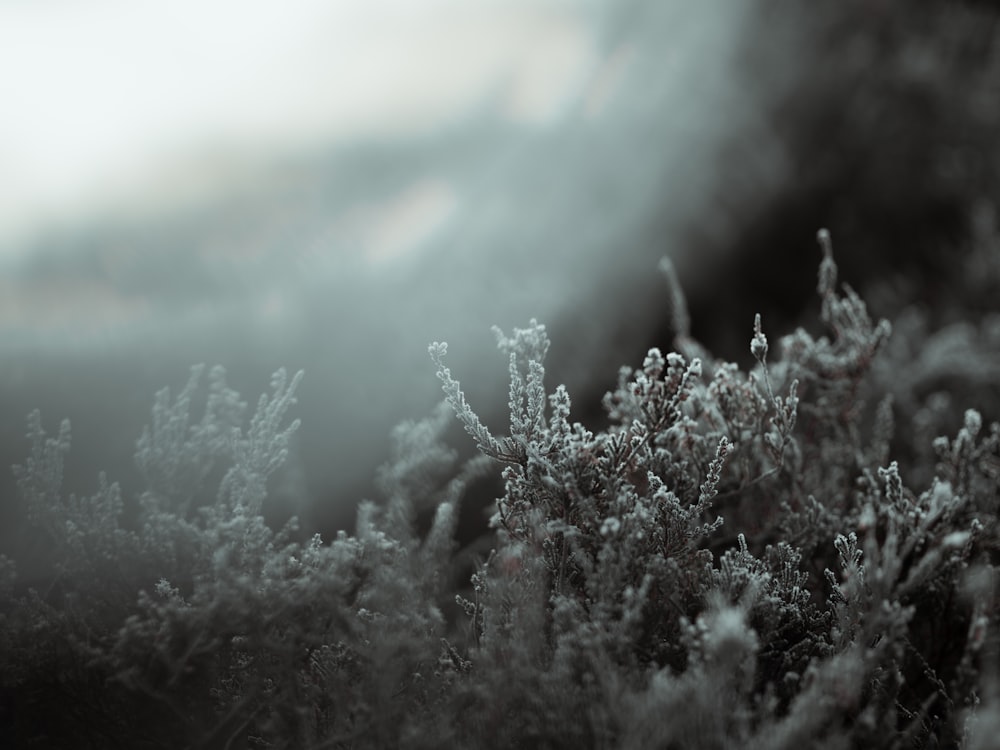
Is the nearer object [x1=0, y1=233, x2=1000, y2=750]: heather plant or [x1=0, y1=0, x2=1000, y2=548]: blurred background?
[x1=0, y1=233, x2=1000, y2=750]: heather plant

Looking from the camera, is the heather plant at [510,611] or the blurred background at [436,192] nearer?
the heather plant at [510,611]

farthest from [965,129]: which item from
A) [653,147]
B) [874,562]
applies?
[874,562]

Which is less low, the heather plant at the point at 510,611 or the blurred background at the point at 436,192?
the blurred background at the point at 436,192

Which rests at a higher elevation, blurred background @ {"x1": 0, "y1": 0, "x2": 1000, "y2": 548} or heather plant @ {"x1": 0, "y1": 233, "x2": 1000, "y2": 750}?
blurred background @ {"x1": 0, "y1": 0, "x2": 1000, "y2": 548}

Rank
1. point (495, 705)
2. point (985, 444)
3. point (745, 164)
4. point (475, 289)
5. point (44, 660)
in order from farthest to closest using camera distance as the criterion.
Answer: point (745, 164) < point (475, 289) < point (985, 444) < point (44, 660) < point (495, 705)

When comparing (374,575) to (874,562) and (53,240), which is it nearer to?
(874,562)
